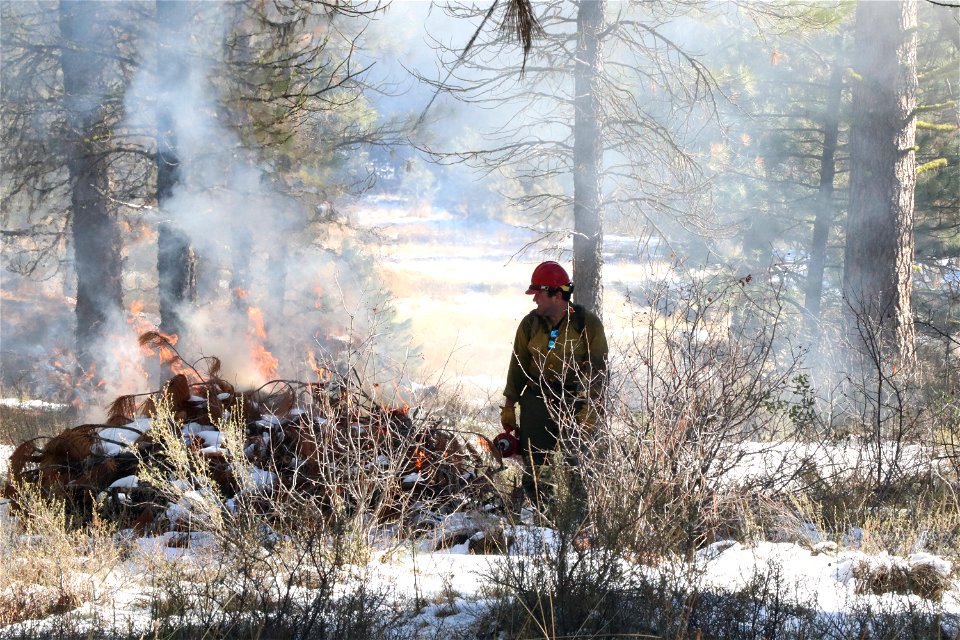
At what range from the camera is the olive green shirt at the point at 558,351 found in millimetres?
5637

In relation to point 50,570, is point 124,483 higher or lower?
higher

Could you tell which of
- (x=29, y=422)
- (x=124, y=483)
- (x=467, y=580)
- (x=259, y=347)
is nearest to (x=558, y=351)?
(x=467, y=580)

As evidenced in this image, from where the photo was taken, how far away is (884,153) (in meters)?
10.5

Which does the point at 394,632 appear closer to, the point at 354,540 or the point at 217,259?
the point at 354,540

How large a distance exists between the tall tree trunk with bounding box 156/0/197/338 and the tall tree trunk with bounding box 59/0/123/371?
856mm

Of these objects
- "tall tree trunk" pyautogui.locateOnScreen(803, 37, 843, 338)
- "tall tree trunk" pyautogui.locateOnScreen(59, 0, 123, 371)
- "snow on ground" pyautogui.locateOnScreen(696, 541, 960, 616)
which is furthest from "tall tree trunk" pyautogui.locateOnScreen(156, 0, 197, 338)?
"tall tree trunk" pyautogui.locateOnScreen(803, 37, 843, 338)

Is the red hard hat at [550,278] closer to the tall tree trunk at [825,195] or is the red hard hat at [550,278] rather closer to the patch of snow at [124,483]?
the patch of snow at [124,483]

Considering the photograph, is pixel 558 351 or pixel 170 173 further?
pixel 170 173

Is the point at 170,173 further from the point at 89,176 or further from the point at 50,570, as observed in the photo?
the point at 50,570

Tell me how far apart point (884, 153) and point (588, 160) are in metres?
3.68

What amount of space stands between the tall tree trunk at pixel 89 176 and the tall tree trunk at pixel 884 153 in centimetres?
1004

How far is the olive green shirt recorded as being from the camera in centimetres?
564

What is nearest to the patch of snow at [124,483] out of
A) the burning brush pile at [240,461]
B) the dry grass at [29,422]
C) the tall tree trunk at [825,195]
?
the burning brush pile at [240,461]

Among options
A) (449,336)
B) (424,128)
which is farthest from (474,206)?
(424,128)
